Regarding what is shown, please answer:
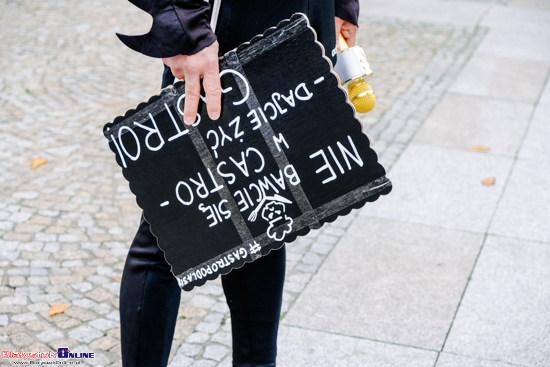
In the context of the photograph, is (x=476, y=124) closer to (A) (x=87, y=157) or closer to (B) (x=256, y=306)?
(A) (x=87, y=157)

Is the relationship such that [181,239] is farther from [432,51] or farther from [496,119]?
[432,51]

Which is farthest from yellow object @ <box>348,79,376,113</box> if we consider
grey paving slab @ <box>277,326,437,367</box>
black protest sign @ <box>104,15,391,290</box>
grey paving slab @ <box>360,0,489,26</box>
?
grey paving slab @ <box>360,0,489,26</box>

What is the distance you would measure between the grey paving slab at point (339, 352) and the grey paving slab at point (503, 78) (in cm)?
354

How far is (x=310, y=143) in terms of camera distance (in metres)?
1.88

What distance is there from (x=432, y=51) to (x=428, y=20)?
1.35 meters

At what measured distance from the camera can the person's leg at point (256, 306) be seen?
2.11 meters

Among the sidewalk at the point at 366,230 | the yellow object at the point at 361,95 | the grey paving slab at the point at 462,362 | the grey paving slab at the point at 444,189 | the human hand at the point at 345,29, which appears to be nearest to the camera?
the yellow object at the point at 361,95

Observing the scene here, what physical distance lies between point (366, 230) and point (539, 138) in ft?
6.32

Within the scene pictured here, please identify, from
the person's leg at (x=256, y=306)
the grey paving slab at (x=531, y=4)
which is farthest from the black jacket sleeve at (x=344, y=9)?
the grey paving slab at (x=531, y=4)

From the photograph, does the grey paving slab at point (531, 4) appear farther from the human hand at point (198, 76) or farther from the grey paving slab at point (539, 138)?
the human hand at point (198, 76)

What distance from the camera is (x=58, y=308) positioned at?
297 cm

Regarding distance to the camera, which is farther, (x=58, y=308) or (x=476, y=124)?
(x=476, y=124)

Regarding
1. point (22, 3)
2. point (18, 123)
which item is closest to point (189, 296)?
point (18, 123)

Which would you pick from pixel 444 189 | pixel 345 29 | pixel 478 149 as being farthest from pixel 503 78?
pixel 345 29
